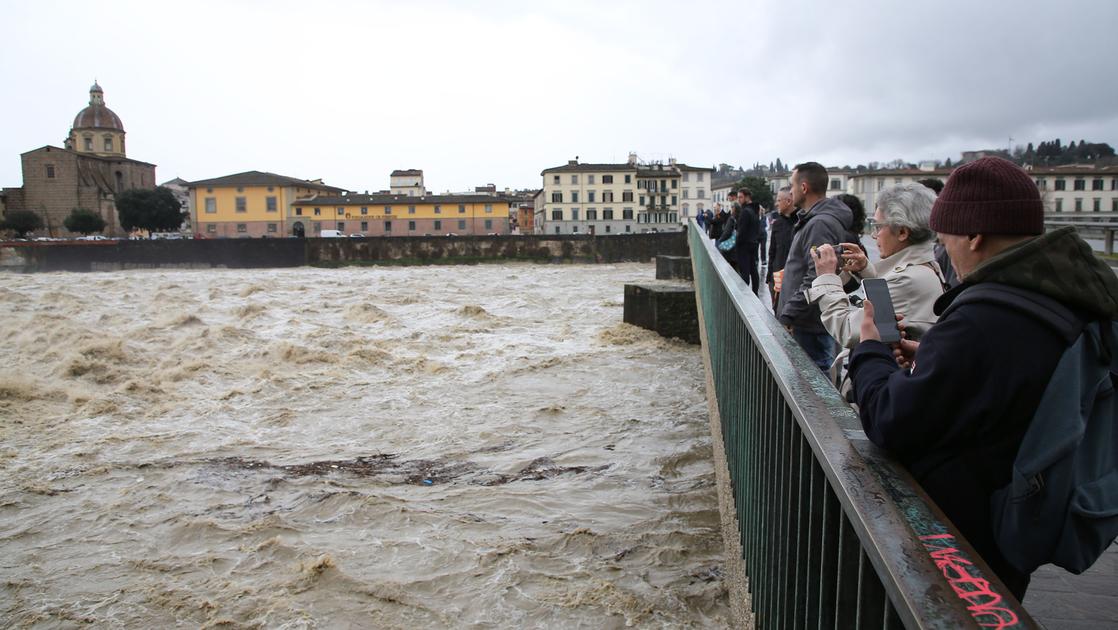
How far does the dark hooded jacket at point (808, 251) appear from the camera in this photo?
4801 millimetres

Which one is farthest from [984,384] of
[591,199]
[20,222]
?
[20,222]

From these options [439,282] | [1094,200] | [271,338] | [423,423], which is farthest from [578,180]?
[423,423]

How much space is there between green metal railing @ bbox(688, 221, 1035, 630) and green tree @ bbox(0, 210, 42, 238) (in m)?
105

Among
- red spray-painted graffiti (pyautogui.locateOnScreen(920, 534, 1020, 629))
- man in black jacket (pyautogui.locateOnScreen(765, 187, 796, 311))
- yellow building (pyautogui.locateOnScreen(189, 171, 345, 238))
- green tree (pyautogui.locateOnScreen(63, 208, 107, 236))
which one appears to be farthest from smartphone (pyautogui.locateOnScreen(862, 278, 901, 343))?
green tree (pyautogui.locateOnScreen(63, 208, 107, 236))

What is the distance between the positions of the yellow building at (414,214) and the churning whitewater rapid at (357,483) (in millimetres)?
69897

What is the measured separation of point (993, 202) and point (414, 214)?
86.6 meters

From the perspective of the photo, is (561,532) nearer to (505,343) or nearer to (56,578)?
(56,578)

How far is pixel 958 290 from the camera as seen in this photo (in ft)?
6.23

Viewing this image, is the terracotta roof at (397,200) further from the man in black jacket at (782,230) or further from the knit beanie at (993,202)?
the knit beanie at (993,202)

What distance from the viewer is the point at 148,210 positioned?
90.3 metres

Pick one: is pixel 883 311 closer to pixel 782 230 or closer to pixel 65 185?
pixel 782 230

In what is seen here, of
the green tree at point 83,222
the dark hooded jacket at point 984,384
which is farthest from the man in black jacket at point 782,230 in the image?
the green tree at point 83,222

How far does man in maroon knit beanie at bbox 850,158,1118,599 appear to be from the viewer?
1.65 m

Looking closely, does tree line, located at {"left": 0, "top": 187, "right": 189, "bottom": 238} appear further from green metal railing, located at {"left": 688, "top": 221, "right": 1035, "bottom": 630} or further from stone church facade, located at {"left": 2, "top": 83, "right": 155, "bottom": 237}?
green metal railing, located at {"left": 688, "top": 221, "right": 1035, "bottom": 630}
